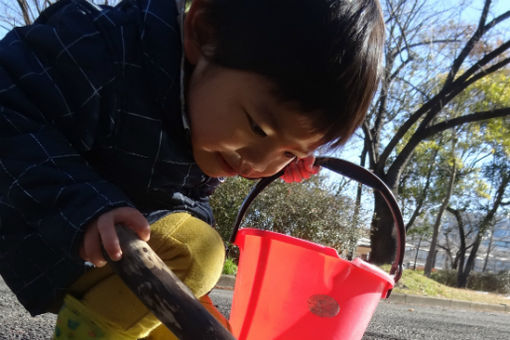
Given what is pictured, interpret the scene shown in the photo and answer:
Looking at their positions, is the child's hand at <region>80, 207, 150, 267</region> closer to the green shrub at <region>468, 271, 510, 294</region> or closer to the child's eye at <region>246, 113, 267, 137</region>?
the child's eye at <region>246, 113, 267, 137</region>

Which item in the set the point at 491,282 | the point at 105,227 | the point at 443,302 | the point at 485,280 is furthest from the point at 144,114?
the point at 485,280

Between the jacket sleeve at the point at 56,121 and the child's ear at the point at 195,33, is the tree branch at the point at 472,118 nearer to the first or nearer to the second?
the child's ear at the point at 195,33

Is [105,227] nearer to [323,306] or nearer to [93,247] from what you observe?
[93,247]

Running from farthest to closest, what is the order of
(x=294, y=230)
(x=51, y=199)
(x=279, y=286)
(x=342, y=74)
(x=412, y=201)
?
(x=412, y=201) < (x=294, y=230) < (x=279, y=286) < (x=342, y=74) < (x=51, y=199)

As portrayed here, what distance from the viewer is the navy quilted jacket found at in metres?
0.80

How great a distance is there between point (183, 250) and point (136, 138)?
28 centimetres

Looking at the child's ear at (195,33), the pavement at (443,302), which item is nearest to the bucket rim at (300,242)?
the child's ear at (195,33)

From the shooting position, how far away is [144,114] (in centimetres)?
101

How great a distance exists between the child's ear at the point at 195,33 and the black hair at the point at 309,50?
68mm

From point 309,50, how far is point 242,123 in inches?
7.8

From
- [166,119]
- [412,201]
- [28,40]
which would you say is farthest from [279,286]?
[412,201]

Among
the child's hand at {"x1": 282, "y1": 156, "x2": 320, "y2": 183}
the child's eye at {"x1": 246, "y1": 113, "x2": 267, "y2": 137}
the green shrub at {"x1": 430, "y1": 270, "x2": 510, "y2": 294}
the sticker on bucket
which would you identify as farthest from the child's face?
the green shrub at {"x1": 430, "y1": 270, "x2": 510, "y2": 294}

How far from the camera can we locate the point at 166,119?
3.44 ft

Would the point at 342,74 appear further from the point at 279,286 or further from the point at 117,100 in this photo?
the point at 279,286
